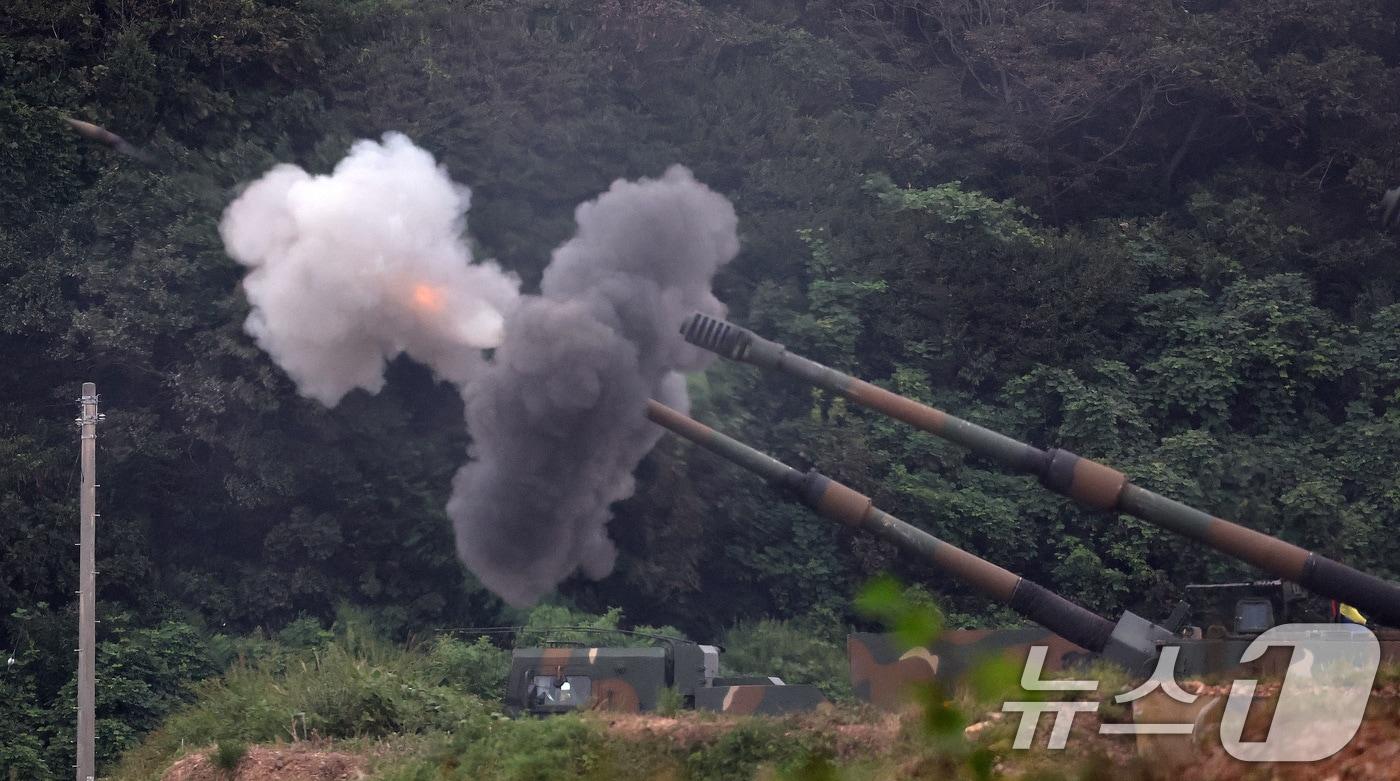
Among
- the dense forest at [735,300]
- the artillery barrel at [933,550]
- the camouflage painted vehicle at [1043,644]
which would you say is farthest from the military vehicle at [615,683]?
the dense forest at [735,300]

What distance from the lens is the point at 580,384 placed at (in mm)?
17359

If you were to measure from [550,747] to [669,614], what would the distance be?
36.4 feet

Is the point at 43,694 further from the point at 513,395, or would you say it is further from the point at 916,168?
the point at 916,168

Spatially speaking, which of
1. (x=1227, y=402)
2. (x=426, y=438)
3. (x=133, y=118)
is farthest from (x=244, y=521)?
(x=1227, y=402)

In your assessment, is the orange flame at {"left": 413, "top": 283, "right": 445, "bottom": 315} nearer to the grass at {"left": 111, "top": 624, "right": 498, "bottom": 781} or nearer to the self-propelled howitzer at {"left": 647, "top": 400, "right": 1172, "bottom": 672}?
the grass at {"left": 111, "top": 624, "right": 498, "bottom": 781}

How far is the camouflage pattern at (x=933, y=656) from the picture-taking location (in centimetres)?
1555

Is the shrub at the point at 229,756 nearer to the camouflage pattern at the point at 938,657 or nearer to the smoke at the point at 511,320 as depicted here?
the smoke at the point at 511,320

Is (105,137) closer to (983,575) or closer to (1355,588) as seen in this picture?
(983,575)

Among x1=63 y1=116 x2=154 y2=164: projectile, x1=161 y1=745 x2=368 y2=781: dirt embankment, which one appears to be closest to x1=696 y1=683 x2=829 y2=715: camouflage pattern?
x1=161 y1=745 x2=368 y2=781: dirt embankment

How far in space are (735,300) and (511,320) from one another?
34.0 feet

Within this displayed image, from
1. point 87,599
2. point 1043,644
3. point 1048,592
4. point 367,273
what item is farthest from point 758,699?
point 87,599

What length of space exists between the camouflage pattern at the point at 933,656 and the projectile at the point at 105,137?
15127 mm

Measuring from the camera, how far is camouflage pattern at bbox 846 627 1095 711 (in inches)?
612

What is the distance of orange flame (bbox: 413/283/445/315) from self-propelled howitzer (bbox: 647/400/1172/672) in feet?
15.0
